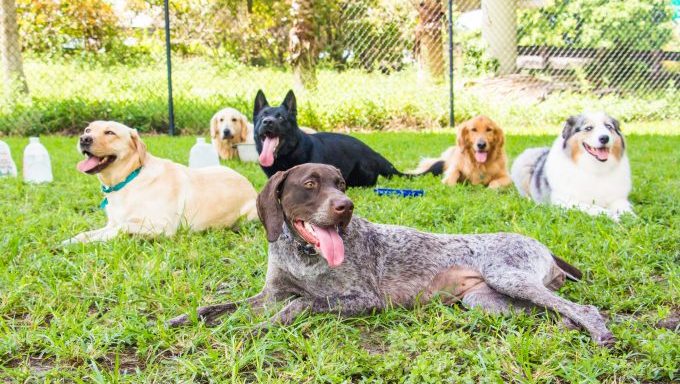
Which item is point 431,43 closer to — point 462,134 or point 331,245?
point 462,134

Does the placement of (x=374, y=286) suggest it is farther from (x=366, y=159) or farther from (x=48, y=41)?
(x=48, y=41)

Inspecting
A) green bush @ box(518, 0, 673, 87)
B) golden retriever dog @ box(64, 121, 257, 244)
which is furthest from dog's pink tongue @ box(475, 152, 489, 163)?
green bush @ box(518, 0, 673, 87)

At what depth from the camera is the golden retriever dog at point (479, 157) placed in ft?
24.5

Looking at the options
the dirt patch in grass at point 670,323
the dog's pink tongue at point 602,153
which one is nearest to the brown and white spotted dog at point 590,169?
the dog's pink tongue at point 602,153

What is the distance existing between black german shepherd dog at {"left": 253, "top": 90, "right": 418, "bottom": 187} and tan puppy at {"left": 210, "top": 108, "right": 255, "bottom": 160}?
224 cm

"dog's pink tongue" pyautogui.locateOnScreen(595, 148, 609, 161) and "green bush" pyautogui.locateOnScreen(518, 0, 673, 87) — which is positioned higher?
"green bush" pyautogui.locateOnScreen(518, 0, 673, 87)

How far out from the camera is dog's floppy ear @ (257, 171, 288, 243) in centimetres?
321

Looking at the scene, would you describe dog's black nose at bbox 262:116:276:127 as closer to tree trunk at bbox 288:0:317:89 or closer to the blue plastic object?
the blue plastic object

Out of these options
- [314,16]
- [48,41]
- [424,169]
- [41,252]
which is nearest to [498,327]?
[41,252]

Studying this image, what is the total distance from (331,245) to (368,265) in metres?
0.36

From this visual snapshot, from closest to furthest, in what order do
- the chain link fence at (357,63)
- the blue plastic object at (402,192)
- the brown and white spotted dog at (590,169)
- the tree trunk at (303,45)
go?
the brown and white spotted dog at (590,169) → the blue plastic object at (402,192) → the chain link fence at (357,63) → the tree trunk at (303,45)

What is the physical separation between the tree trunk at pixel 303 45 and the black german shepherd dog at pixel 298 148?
308 inches

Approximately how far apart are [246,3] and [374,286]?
17.0 metres

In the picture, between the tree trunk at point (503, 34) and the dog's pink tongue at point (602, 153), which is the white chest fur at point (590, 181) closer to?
the dog's pink tongue at point (602, 153)
